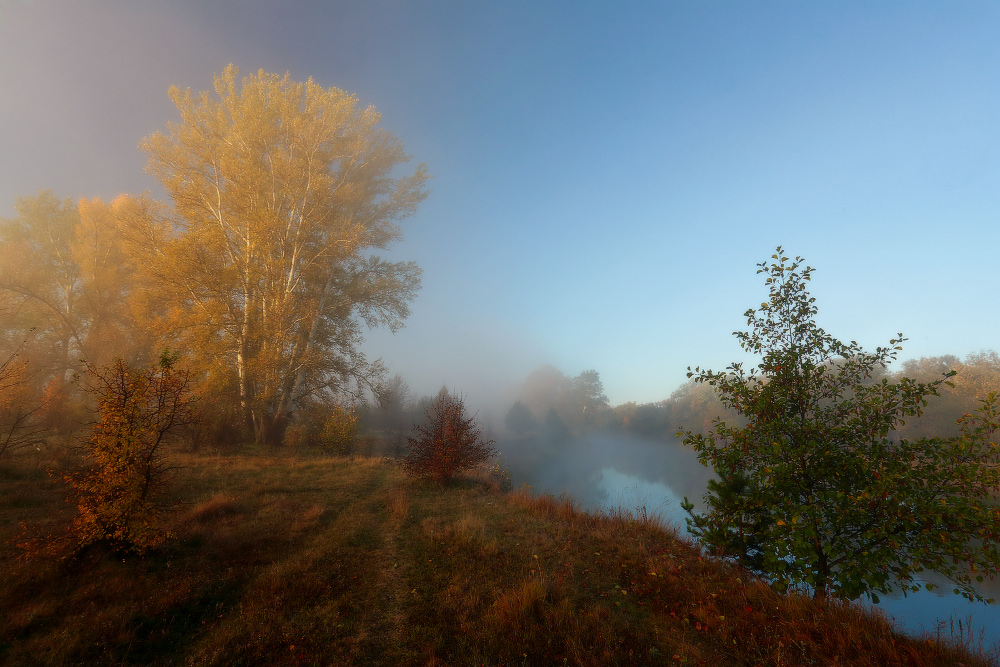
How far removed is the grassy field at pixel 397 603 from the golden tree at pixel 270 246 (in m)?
9.36

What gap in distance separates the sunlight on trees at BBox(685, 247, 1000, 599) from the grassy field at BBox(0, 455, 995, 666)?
28.7 inches

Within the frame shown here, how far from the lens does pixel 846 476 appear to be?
4.98 metres

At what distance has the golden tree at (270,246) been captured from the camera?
16.2 metres

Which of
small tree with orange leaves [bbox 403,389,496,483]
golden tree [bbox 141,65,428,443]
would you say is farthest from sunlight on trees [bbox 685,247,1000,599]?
golden tree [bbox 141,65,428,443]

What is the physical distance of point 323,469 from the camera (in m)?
14.3

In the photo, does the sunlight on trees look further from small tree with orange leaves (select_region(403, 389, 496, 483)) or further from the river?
small tree with orange leaves (select_region(403, 389, 496, 483))

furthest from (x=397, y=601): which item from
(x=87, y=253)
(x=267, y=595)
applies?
(x=87, y=253)

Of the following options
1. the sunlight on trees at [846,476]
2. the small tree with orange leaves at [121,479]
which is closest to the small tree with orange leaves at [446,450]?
the small tree with orange leaves at [121,479]

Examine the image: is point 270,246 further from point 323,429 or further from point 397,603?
point 397,603

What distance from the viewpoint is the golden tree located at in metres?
16.2

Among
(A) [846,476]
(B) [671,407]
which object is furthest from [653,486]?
(B) [671,407]

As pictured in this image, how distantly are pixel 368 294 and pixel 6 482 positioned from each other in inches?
526

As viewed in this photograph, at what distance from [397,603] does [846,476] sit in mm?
7086

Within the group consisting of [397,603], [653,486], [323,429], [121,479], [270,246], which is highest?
[270,246]
